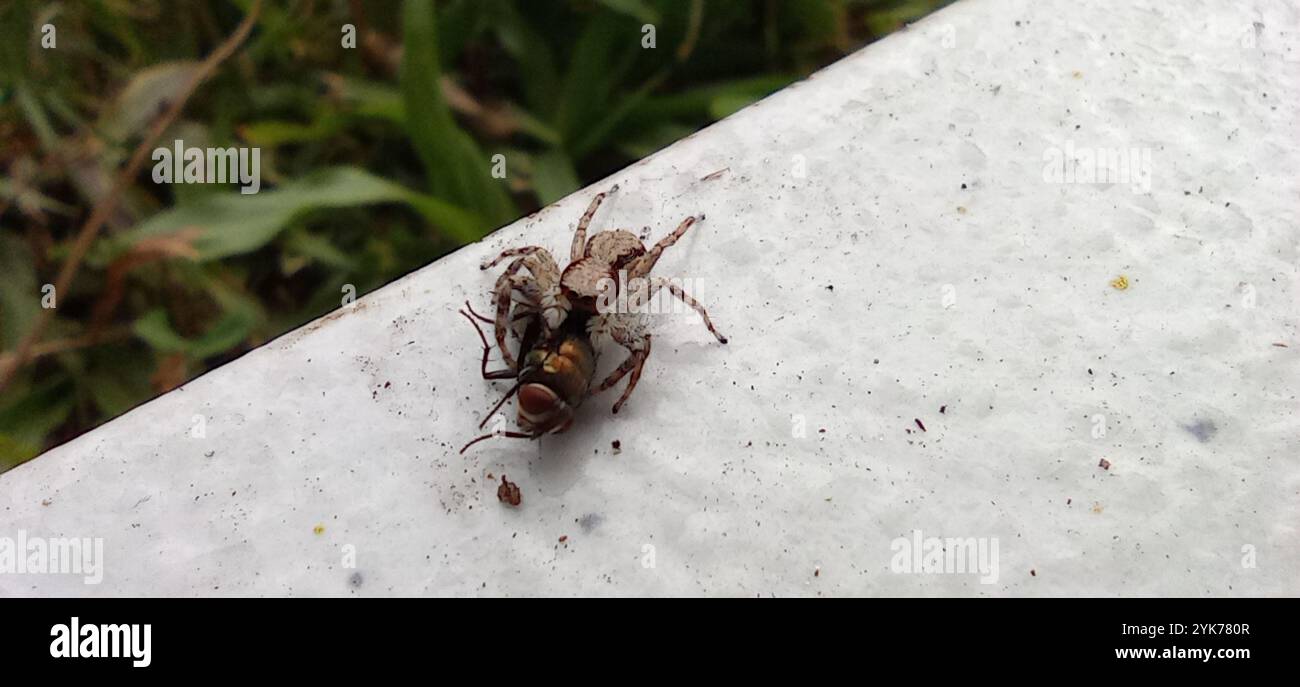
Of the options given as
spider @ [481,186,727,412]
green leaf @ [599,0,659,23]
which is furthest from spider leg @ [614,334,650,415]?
green leaf @ [599,0,659,23]

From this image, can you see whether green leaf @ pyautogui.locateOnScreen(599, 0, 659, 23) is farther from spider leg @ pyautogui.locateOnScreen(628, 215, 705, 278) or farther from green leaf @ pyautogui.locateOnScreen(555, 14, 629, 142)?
spider leg @ pyautogui.locateOnScreen(628, 215, 705, 278)

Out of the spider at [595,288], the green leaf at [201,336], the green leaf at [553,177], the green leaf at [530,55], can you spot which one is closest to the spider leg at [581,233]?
the spider at [595,288]

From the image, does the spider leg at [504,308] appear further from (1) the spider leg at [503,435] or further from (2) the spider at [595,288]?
(1) the spider leg at [503,435]

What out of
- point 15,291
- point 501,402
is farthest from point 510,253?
point 15,291

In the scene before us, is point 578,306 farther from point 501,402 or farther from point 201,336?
point 201,336
